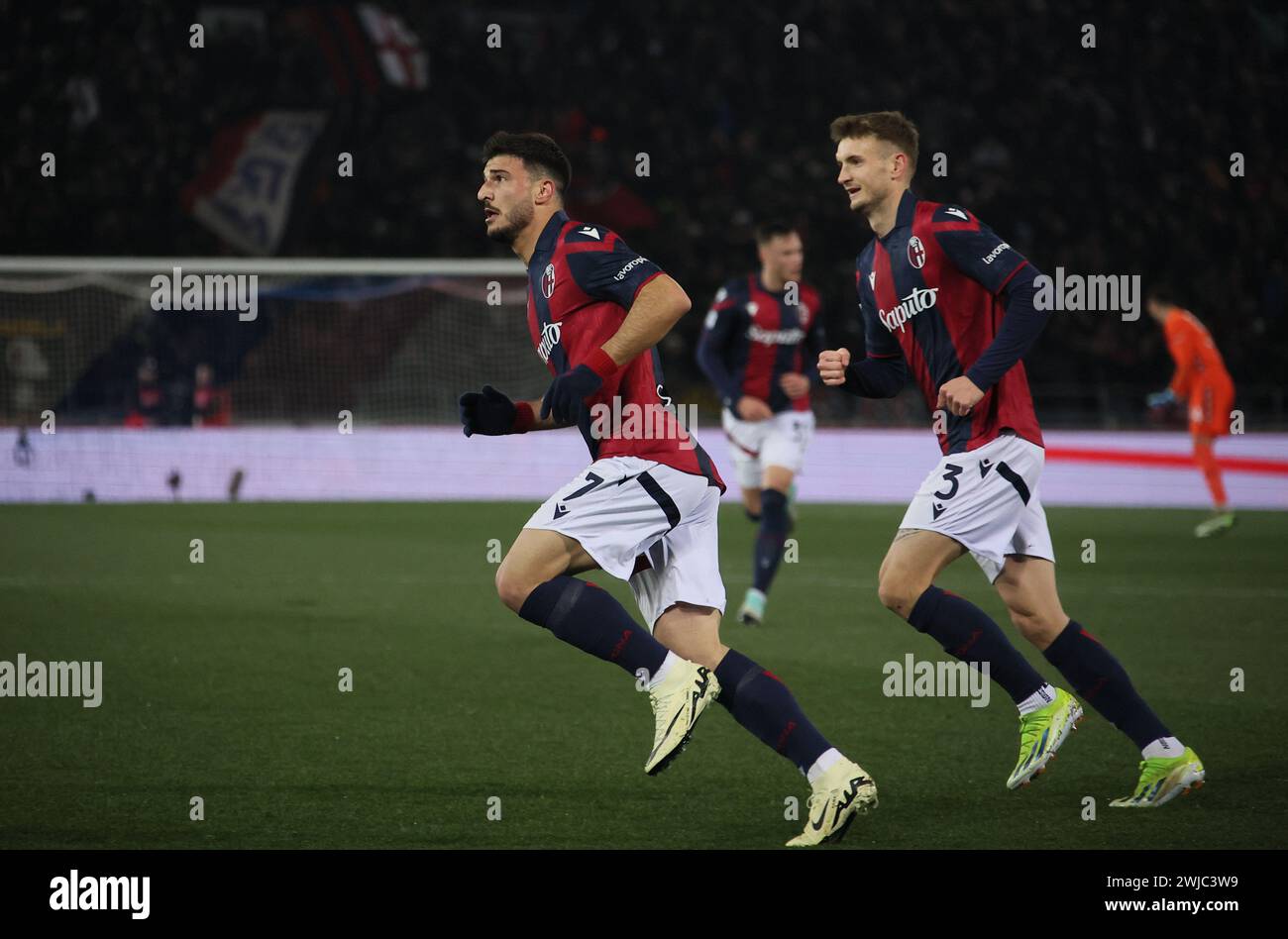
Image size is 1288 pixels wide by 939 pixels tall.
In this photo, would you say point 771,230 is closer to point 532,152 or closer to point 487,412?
point 532,152

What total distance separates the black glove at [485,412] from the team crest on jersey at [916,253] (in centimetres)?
136

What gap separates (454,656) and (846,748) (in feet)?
9.21

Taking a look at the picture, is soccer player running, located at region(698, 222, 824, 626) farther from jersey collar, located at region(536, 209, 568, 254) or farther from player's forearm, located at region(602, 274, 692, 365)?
player's forearm, located at region(602, 274, 692, 365)

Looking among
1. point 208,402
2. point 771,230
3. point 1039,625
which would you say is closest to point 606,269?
point 1039,625

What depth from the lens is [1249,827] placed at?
471cm

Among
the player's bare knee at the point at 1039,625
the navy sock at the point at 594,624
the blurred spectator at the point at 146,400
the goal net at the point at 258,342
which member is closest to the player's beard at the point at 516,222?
the navy sock at the point at 594,624

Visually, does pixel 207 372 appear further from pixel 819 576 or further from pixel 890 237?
pixel 890 237

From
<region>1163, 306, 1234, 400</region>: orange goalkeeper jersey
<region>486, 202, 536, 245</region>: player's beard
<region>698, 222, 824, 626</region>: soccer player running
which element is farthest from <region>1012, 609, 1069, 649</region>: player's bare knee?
<region>1163, 306, 1234, 400</region>: orange goalkeeper jersey

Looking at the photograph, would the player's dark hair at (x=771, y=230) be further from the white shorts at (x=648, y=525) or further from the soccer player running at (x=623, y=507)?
the white shorts at (x=648, y=525)

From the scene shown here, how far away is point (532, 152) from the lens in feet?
15.9

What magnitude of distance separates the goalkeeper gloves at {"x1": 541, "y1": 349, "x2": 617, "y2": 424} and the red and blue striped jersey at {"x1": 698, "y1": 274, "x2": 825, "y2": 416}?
571cm

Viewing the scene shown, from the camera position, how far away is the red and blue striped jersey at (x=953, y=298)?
4.96 meters

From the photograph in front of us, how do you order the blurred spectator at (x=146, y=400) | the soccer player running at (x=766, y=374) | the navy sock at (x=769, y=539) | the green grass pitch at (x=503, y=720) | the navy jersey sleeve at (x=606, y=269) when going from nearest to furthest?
the navy jersey sleeve at (x=606, y=269) → the green grass pitch at (x=503, y=720) → the navy sock at (x=769, y=539) → the soccer player running at (x=766, y=374) → the blurred spectator at (x=146, y=400)

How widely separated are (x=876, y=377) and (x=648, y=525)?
119cm
